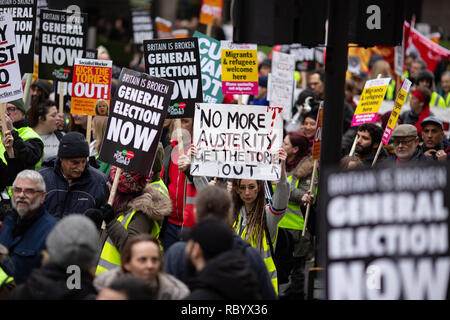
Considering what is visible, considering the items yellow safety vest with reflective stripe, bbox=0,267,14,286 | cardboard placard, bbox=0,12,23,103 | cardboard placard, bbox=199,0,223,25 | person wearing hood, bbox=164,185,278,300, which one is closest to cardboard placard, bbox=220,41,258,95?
cardboard placard, bbox=0,12,23,103

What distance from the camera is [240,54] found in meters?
9.43

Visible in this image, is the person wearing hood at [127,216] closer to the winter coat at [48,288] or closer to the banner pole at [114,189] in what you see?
the banner pole at [114,189]

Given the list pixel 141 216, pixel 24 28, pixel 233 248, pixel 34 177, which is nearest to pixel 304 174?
pixel 141 216

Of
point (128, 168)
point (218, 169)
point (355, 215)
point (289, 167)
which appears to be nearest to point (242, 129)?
point (218, 169)

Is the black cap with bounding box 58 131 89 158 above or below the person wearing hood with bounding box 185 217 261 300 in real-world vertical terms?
above

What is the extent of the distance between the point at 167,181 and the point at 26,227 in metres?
2.29

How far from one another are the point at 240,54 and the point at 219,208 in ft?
14.4

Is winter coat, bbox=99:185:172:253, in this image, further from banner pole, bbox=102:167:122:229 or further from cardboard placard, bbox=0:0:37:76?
cardboard placard, bbox=0:0:37:76

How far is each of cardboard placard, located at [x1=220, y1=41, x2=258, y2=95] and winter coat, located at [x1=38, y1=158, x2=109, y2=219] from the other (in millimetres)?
2707

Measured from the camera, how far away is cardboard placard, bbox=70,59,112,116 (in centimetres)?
954

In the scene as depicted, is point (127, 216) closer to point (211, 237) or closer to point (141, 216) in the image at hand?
point (141, 216)

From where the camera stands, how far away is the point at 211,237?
4.71m

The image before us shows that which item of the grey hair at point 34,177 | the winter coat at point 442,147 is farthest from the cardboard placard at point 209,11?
the grey hair at point 34,177
